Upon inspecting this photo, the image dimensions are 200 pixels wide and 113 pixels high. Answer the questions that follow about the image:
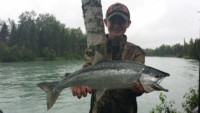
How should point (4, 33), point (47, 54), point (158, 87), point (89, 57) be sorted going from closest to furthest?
point (158, 87) → point (89, 57) → point (47, 54) → point (4, 33)

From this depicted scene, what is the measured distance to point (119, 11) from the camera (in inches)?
176

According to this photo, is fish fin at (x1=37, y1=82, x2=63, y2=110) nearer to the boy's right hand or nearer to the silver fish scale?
the boy's right hand

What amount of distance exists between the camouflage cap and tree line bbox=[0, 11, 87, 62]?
297 ft

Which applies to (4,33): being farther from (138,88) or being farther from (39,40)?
(138,88)

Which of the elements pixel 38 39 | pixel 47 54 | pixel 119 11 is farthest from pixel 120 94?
pixel 38 39

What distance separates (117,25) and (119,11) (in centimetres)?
20

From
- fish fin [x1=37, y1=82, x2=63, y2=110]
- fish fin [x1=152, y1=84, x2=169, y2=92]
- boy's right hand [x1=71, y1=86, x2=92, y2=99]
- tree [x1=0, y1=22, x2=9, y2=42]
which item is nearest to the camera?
fish fin [x1=152, y1=84, x2=169, y2=92]

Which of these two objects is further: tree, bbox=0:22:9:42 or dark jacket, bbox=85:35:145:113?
tree, bbox=0:22:9:42

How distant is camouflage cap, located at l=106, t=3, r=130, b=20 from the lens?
447cm

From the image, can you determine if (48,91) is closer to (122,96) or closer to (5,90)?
(122,96)

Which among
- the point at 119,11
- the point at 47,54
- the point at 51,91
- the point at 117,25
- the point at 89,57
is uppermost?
the point at 119,11

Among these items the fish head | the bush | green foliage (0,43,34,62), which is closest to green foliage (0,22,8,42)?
green foliage (0,43,34,62)

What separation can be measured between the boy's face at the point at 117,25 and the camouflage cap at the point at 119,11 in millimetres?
49

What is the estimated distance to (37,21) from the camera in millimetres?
113000
